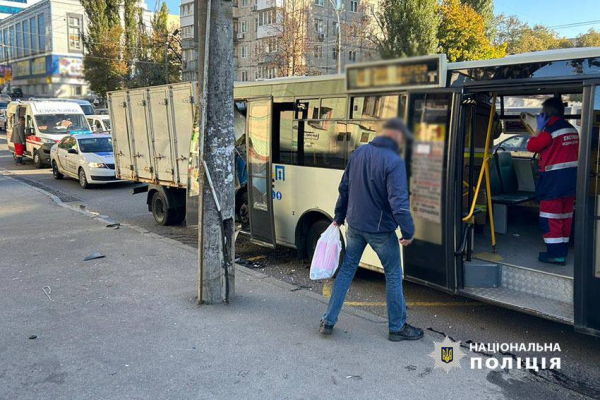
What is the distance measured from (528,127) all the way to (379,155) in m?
2.87

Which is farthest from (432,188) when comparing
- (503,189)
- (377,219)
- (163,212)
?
(163,212)

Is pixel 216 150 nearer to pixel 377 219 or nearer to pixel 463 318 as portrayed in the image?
pixel 377 219

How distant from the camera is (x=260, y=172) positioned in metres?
7.47

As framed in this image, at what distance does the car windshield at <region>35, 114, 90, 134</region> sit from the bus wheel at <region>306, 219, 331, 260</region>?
18240 millimetres

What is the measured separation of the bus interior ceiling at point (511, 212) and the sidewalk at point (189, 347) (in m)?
0.85

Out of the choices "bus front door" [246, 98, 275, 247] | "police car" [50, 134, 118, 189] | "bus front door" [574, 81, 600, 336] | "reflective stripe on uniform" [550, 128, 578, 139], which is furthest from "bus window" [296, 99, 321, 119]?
"police car" [50, 134, 118, 189]

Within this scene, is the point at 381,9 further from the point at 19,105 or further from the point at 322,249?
the point at 19,105

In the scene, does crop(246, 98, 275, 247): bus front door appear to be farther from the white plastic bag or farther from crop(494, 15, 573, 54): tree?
crop(494, 15, 573, 54): tree

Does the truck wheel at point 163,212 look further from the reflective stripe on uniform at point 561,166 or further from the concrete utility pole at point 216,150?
the reflective stripe on uniform at point 561,166

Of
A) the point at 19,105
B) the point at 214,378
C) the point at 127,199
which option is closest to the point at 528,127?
the point at 214,378

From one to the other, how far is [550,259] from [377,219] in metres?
2.31

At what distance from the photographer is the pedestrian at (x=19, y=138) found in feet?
75.8

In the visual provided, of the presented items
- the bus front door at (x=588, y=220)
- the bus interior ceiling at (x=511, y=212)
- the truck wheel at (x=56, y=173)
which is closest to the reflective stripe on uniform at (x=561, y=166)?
the bus interior ceiling at (x=511, y=212)

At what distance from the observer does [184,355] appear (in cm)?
435
